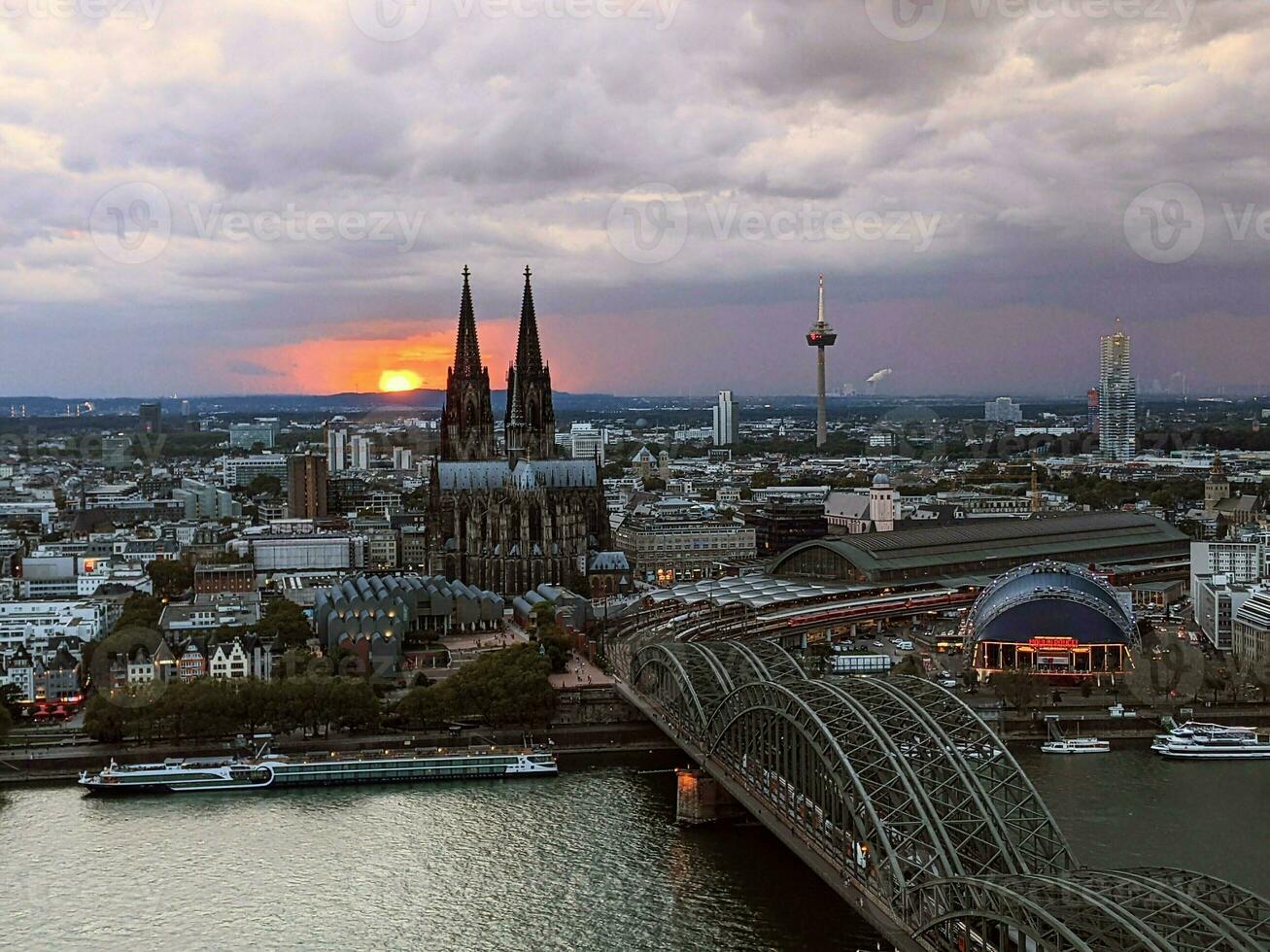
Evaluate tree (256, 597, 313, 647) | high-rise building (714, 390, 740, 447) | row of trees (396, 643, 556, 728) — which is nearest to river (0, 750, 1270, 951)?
row of trees (396, 643, 556, 728)

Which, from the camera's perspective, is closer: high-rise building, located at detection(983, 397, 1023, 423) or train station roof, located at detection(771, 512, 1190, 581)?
train station roof, located at detection(771, 512, 1190, 581)

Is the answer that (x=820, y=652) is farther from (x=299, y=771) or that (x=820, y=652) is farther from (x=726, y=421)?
(x=726, y=421)

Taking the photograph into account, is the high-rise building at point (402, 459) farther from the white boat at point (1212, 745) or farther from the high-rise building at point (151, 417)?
the white boat at point (1212, 745)

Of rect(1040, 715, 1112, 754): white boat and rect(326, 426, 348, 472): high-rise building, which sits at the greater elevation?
rect(326, 426, 348, 472): high-rise building

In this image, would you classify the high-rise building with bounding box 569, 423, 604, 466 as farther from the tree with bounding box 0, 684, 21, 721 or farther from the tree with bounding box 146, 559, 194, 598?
the tree with bounding box 0, 684, 21, 721

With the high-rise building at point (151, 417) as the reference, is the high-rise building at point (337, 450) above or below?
below

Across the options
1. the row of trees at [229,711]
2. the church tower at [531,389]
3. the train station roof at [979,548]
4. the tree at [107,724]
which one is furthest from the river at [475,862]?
the church tower at [531,389]
